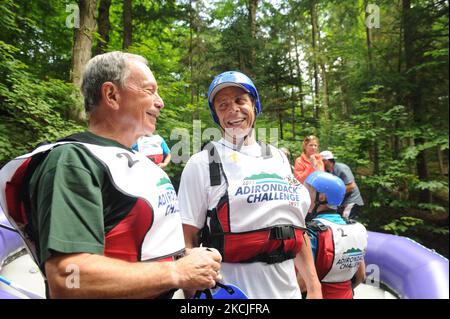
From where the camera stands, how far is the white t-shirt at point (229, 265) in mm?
1604

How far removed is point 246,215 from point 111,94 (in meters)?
0.88

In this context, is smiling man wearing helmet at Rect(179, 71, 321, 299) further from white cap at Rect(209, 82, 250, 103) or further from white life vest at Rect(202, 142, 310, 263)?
white cap at Rect(209, 82, 250, 103)

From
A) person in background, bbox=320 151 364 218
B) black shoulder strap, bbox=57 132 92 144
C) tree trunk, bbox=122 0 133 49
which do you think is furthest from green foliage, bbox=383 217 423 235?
tree trunk, bbox=122 0 133 49

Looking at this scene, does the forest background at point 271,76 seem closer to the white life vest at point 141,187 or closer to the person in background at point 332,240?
the person in background at point 332,240

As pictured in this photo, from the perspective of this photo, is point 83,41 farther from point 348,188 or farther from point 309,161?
point 348,188

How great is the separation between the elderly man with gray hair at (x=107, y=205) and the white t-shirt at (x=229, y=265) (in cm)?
37

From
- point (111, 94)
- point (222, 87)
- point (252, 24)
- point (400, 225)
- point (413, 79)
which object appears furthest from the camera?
point (252, 24)

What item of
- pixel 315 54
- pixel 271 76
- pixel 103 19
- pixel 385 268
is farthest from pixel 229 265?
pixel 315 54

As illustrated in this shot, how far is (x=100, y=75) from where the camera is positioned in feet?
4.19

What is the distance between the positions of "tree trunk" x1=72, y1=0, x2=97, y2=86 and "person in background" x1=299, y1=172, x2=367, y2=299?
20.3 ft

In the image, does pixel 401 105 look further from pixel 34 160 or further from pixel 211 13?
pixel 34 160

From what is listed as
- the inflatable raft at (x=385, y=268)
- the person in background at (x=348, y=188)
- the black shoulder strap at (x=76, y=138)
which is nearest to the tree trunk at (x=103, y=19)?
the inflatable raft at (x=385, y=268)

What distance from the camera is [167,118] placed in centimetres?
782

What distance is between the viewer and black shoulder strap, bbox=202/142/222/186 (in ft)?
5.40
